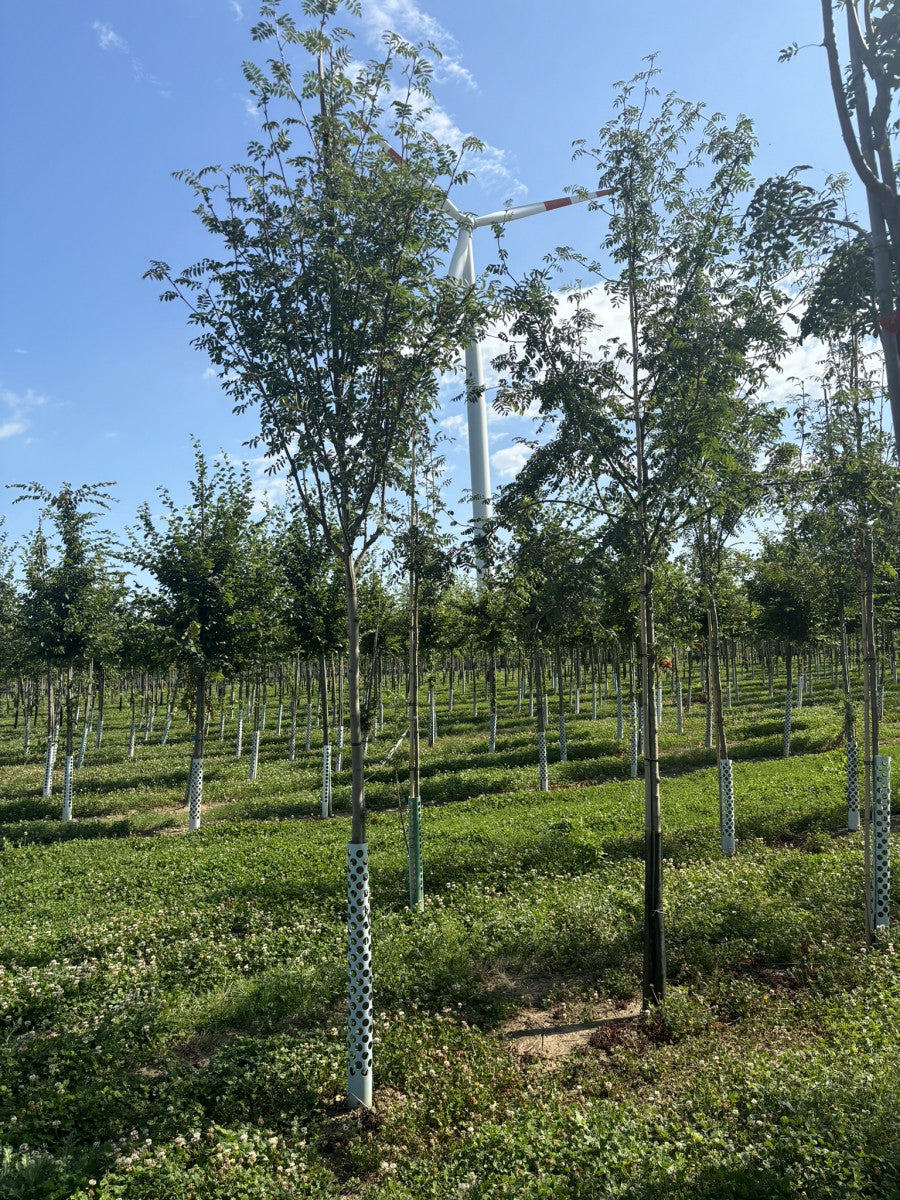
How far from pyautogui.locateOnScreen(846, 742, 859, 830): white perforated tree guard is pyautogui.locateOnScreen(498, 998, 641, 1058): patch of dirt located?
7880mm

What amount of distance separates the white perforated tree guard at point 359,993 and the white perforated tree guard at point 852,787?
11085 mm

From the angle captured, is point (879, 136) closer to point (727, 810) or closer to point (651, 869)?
point (651, 869)

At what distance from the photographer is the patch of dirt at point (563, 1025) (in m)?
7.53

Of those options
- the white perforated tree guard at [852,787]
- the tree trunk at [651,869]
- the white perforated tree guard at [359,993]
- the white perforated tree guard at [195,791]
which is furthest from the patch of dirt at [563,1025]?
the white perforated tree guard at [195,791]

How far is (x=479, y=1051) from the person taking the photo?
7109 millimetres

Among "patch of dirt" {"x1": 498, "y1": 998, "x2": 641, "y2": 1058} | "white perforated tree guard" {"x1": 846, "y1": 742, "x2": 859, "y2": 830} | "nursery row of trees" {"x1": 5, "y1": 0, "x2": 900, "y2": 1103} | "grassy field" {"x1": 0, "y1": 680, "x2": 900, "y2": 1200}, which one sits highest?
"nursery row of trees" {"x1": 5, "y1": 0, "x2": 900, "y2": 1103}

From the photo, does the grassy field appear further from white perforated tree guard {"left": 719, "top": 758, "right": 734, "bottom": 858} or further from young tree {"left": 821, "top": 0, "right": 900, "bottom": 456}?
young tree {"left": 821, "top": 0, "right": 900, "bottom": 456}

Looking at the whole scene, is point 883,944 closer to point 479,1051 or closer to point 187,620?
point 479,1051

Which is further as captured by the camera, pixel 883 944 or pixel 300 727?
pixel 300 727

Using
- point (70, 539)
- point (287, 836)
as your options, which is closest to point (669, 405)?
point (287, 836)

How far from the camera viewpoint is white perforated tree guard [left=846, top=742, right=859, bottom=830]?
1388 centimetres

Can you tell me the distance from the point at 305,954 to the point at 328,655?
14.2m

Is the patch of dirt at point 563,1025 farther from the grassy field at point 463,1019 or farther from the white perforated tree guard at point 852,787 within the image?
the white perforated tree guard at point 852,787

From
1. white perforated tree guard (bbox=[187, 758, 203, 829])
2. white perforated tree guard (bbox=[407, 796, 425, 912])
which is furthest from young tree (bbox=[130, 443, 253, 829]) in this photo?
white perforated tree guard (bbox=[407, 796, 425, 912])
